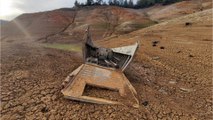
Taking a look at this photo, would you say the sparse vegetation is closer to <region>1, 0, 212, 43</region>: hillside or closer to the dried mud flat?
<region>1, 0, 212, 43</region>: hillside

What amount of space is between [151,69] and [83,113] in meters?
4.57

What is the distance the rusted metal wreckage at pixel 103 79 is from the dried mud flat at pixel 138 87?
20 centimetres

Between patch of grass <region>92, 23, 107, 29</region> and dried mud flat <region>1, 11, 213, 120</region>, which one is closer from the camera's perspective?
dried mud flat <region>1, 11, 213, 120</region>

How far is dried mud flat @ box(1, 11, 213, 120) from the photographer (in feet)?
15.7

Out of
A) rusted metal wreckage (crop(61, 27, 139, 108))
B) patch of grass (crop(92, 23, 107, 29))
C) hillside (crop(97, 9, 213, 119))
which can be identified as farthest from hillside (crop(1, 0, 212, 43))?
rusted metal wreckage (crop(61, 27, 139, 108))

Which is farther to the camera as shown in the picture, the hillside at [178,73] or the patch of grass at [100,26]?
the patch of grass at [100,26]

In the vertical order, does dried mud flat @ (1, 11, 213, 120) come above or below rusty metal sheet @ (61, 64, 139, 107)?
below

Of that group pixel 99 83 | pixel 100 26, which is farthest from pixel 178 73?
pixel 100 26

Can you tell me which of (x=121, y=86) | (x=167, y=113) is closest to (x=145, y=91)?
(x=121, y=86)

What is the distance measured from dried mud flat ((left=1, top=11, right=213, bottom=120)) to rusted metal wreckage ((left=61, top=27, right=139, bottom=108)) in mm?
196

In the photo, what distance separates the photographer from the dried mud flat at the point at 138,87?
4.78 m

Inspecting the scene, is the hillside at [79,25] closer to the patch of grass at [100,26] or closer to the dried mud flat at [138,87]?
the patch of grass at [100,26]

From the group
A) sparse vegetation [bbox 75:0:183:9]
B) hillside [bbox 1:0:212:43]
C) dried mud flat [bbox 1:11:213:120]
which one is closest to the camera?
dried mud flat [bbox 1:11:213:120]

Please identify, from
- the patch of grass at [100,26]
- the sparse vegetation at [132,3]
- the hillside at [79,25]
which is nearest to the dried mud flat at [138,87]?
the hillside at [79,25]
